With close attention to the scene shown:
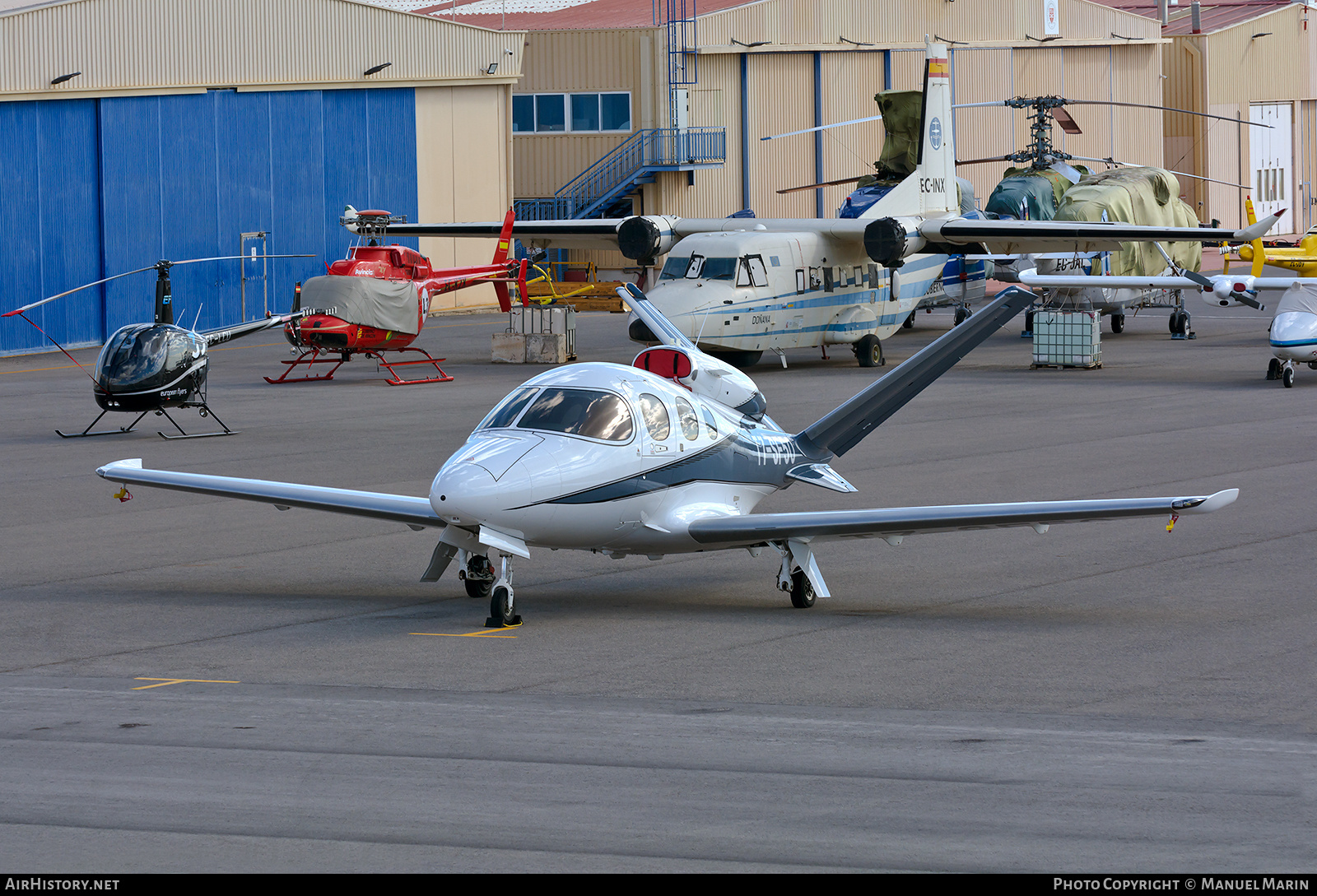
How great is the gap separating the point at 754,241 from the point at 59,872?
25494 mm

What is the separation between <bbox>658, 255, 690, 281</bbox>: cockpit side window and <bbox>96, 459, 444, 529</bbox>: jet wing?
18444 mm

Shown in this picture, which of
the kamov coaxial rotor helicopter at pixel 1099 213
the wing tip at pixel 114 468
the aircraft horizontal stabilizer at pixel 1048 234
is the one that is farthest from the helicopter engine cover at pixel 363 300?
the wing tip at pixel 114 468

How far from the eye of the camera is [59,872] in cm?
650

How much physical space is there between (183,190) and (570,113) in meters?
18.4

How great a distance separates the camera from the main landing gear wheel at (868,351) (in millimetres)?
32875

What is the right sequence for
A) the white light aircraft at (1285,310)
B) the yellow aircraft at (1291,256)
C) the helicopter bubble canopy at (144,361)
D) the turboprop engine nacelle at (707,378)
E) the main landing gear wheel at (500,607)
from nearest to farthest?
the main landing gear wheel at (500,607) → the turboprop engine nacelle at (707,378) → the helicopter bubble canopy at (144,361) → the white light aircraft at (1285,310) → the yellow aircraft at (1291,256)

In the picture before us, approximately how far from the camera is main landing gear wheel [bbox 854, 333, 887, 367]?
32875mm

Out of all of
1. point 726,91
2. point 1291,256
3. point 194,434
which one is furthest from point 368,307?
point 726,91

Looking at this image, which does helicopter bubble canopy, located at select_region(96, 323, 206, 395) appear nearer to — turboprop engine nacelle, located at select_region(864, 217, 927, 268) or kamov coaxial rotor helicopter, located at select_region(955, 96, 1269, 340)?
turboprop engine nacelle, located at select_region(864, 217, 927, 268)

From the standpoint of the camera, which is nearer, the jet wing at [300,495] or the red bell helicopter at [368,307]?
the jet wing at [300,495]

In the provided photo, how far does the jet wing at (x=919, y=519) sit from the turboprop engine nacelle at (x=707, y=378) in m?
1.97

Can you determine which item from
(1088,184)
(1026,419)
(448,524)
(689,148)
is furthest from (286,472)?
(689,148)

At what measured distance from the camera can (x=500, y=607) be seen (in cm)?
1145

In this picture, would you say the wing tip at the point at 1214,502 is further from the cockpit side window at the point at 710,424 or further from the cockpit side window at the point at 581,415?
the cockpit side window at the point at 581,415
